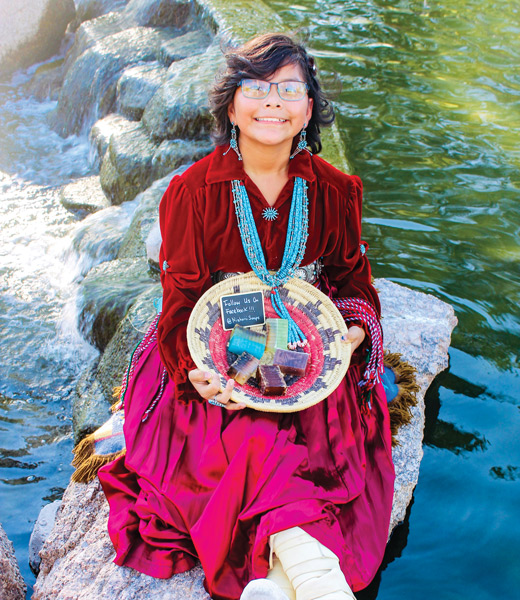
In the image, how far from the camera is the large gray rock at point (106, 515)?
2.11 m

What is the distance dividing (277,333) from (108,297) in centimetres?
202

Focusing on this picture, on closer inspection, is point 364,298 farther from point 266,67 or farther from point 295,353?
point 266,67

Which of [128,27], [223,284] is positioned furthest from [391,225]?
[128,27]

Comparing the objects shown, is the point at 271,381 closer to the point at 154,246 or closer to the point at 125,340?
the point at 125,340

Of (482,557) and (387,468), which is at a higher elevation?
(387,468)

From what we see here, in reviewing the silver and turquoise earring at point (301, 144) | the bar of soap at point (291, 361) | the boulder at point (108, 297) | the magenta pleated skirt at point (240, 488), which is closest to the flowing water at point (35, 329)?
the boulder at point (108, 297)

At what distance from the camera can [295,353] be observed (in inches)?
92.4

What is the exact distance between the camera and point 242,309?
243 cm

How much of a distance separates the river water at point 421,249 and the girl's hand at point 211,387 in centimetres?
103

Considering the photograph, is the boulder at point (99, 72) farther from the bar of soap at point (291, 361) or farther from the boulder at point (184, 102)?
the bar of soap at point (291, 361)

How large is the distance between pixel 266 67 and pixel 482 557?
7.20ft

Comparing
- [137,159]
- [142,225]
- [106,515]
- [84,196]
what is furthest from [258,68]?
[84,196]

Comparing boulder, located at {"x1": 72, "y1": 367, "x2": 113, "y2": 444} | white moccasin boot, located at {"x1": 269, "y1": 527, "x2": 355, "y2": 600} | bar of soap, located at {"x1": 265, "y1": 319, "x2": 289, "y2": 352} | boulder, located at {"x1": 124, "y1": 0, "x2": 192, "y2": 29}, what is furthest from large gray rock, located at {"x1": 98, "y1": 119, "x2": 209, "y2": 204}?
white moccasin boot, located at {"x1": 269, "y1": 527, "x2": 355, "y2": 600}

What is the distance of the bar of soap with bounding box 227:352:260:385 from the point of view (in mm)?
2277
